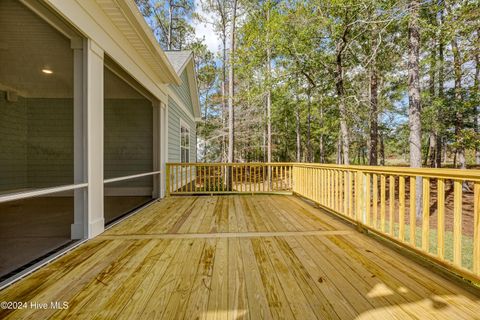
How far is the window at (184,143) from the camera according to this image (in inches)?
316

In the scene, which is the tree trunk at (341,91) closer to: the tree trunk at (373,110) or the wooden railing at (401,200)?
the tree trunk at (373,110)

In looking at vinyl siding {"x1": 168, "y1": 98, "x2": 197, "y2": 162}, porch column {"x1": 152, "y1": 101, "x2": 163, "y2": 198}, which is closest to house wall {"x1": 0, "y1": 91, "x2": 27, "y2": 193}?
porch column {"x1": 152, "y1": 101, "x2": 163, "y2": 198}

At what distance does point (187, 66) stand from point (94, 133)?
6132mm

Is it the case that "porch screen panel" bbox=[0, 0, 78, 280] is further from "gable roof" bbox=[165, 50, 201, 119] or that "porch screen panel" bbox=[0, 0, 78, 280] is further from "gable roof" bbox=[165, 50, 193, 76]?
"gable roof" bbox=[165, 50, 201, 119]

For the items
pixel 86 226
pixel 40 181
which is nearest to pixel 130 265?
pixel 86 226

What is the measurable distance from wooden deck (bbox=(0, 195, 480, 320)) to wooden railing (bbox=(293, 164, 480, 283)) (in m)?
0.19

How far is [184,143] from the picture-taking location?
852 centimetres

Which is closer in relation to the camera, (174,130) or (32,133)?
(32,133)

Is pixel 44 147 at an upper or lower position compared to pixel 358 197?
upper

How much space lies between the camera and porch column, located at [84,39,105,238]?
2721mm

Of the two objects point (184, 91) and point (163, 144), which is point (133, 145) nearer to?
point (163, 144)

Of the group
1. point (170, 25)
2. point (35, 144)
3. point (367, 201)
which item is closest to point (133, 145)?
point (35, 144)

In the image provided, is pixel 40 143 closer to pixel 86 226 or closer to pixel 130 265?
pixel 86 226

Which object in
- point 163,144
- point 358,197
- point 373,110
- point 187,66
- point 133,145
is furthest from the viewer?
point 187,66
